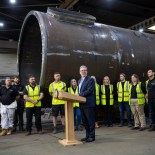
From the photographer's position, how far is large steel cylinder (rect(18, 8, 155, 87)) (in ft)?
19.7

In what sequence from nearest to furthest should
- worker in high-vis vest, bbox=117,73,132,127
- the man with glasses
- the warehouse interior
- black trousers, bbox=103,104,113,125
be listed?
the warehouse interior < the man with glasses < worker in high-vis vest, bbox=117,73,132,127 < black trousers, bbox=103,104,113,125

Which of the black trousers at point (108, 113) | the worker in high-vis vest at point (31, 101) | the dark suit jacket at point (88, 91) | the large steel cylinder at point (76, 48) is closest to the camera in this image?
the dark suit jacket at point (88, 91)

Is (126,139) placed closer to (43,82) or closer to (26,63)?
(43,82)

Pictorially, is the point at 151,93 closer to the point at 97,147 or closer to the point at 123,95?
the point at 123,95


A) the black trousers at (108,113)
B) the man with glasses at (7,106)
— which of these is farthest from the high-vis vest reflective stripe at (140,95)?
the man with glasses at (7,106)

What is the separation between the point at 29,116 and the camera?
6.38m

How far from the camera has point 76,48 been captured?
20.5ft

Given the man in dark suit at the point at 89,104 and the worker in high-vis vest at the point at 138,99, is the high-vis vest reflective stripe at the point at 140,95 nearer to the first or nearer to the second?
the worker in high-vis vest at the point at 138,99

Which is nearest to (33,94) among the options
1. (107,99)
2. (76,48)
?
(76,48)

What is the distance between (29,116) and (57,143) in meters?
1.66

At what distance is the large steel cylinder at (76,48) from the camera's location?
19.7 feet

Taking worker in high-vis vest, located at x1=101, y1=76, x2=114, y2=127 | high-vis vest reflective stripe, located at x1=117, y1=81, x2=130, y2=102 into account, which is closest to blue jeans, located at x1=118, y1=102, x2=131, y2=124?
high-vis vest reflective stripe, located at x1=117, y1=81, x2=130, y2=102

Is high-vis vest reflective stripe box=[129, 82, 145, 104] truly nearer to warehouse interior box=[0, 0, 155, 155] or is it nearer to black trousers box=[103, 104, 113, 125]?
warehouse interior box=[0, 0, 155, 155]

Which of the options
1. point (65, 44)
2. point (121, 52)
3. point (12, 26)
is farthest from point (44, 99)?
point (12, 26)
